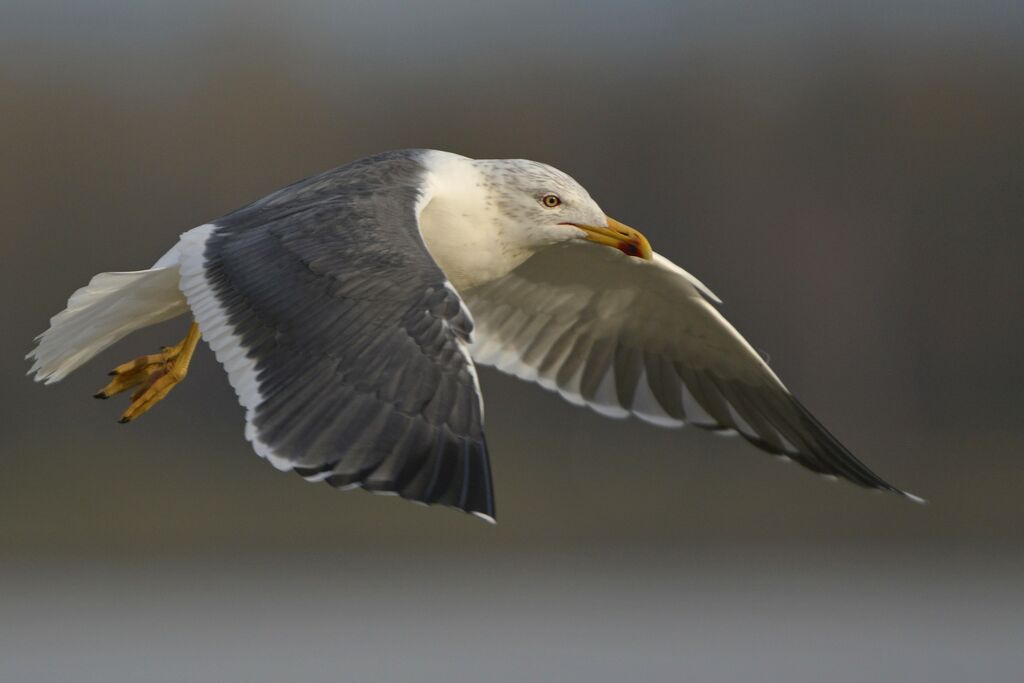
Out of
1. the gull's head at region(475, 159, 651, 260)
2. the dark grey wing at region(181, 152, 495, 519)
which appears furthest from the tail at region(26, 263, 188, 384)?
the gull's head at region(475, 159, 651, 260)

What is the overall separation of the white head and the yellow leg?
1039mm

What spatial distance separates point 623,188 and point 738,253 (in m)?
1.64

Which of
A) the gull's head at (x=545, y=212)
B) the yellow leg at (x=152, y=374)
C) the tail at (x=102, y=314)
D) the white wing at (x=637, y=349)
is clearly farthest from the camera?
the white wing at (x=637, y=349)

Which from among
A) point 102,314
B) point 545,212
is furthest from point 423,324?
point 102,314

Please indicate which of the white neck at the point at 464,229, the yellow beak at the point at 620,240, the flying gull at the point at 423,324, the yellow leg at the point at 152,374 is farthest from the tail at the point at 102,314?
the yellow beak at the point at 620,240

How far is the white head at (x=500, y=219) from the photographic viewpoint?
6086 mm

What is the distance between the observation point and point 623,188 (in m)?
18.7

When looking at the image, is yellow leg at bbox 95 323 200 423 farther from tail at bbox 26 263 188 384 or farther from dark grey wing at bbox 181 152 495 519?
dark grey wing at bbox 181 152 495 519

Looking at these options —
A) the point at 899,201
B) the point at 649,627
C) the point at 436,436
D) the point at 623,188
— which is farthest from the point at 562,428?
the point at 436,436

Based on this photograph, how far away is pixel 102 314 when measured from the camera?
6.12 m

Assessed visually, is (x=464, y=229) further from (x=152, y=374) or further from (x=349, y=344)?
(x=152, y=374)

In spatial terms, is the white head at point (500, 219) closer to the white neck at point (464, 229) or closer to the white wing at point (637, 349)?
the white neck at point (464, 229)

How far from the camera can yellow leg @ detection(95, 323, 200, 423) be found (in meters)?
6.45

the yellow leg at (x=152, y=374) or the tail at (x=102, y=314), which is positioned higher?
the tail at (x=102, y=314)
